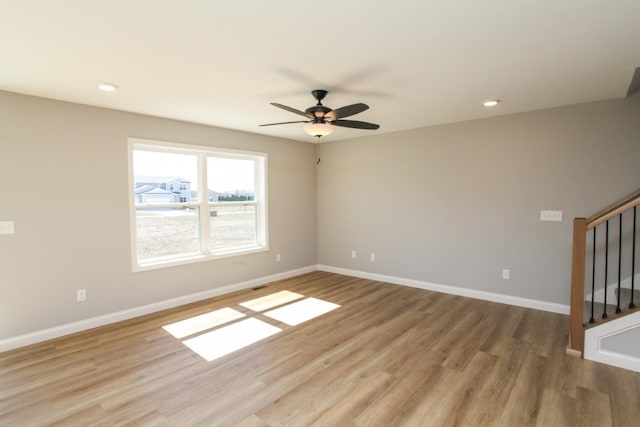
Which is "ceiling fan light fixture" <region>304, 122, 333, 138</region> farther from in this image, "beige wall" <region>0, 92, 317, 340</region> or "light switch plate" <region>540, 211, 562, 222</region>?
"light switch plate" <region>540, 211, 562, 222</region>

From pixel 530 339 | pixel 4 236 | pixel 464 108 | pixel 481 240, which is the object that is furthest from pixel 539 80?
pixel 4 236

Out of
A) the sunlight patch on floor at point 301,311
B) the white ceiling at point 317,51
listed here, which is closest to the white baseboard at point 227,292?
the sunlight patch on floor at point 301,311

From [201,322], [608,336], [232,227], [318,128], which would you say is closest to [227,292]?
[232,227]

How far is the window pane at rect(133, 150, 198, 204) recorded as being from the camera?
13.2ft

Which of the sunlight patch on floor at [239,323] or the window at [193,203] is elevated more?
the window at [193,203]

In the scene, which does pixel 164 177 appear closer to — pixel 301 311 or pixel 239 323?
pixel 239 323

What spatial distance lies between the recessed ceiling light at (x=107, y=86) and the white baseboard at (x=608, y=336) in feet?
15.7

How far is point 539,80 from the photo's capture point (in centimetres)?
292

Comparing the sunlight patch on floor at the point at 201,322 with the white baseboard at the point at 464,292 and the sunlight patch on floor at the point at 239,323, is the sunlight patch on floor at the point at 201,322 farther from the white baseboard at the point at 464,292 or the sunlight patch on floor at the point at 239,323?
the white baseboard at the point at 464,292

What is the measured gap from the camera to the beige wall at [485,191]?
3648 mm

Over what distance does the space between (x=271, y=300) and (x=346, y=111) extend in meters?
2.83

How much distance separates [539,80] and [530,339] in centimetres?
250

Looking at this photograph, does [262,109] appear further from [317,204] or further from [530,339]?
[530,339]

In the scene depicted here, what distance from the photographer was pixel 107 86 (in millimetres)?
2943
